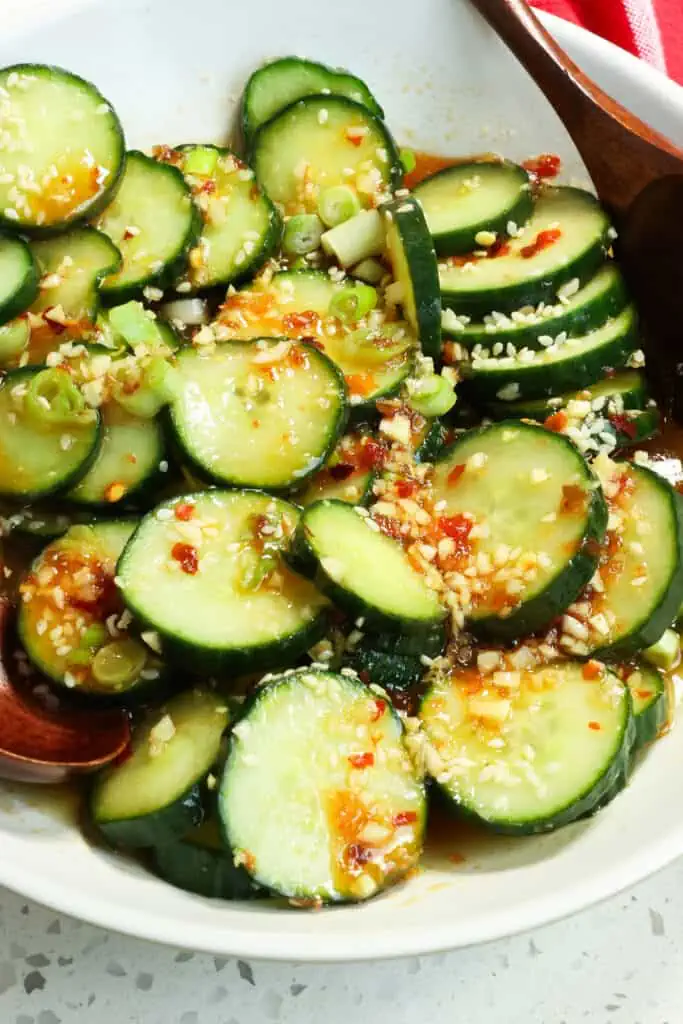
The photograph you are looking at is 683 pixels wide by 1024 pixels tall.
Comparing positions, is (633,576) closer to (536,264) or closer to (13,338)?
(536,264)

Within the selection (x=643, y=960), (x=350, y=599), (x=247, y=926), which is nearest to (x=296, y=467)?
(x=350, y=599)

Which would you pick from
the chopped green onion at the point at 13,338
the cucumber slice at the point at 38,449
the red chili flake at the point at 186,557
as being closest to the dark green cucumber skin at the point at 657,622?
the red chili flake at the point at 186,557

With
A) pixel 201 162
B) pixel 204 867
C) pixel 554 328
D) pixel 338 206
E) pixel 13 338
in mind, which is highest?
pixel 201 162

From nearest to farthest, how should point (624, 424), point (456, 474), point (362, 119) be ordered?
point (456, 474), point (624, 424), point (362, 119)

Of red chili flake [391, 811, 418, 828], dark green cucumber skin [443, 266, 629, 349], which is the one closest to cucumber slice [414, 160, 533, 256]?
dark green cucumber skin [443, 266, 629, 349]

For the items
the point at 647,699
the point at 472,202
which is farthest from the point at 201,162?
the point at 647,699

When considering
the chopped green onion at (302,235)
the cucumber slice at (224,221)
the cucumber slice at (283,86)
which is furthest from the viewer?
the cucumber slice at (283,86)

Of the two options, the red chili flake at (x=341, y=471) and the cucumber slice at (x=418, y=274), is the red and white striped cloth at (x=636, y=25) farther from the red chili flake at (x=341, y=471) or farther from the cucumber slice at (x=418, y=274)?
the red chili flake at (x=341, y=471)
